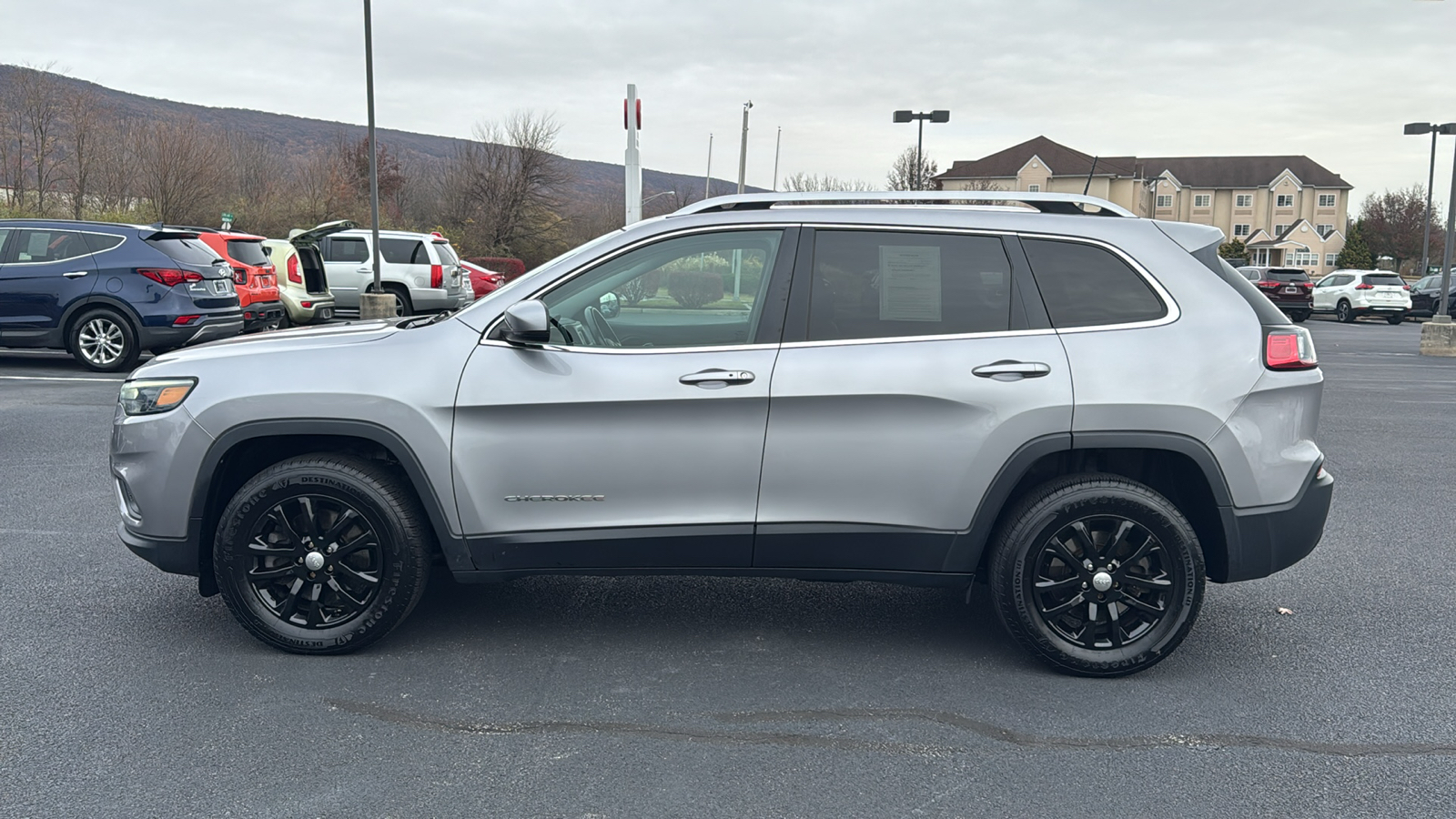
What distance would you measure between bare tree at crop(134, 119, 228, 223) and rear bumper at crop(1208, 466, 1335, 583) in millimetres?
33814

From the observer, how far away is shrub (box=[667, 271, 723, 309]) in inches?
166

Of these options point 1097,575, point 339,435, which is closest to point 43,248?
point 339,435

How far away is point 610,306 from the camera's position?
167 inches

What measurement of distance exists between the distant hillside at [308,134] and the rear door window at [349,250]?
90.5 meters

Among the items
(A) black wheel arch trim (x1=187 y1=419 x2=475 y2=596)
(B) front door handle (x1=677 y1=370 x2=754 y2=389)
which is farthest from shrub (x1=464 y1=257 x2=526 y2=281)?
(B) front door handle (x1=677 y1=370 x2=754 y2=389)

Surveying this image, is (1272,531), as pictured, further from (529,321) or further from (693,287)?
(529,321)

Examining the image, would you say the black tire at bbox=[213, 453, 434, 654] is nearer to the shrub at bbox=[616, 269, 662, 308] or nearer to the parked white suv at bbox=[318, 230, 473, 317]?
the shrub at bbox=[616, 269, 662, 308]

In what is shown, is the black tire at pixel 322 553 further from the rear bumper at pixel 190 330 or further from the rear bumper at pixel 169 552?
the rear bumper at pixel 190 330

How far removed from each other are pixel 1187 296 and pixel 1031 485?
0.89 metres

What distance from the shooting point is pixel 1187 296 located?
4098 millimetres

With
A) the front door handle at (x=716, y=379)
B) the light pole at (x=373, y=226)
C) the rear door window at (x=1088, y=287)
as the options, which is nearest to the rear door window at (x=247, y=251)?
the light pole at (x=373, y=226)

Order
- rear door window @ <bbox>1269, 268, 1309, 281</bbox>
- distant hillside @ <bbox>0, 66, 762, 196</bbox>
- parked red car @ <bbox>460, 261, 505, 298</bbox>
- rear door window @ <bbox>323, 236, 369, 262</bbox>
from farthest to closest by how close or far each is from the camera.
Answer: distant hillside @ <bbox>0, 66, 762, 196</bbox> → rear door window @ <bbox>1269, 268, 1309, 281</bbox> → parked red car @ <bbox>460, 261, 505, 298</bbox> → rear door window @ <bbox>323, 236, 369, 262</bbox>

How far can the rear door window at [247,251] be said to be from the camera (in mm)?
15398

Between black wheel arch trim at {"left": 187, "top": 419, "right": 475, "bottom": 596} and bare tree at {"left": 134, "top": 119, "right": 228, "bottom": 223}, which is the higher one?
bare tree at {"left": 134, "top": 119, "right": 228, "bottom": 223}
